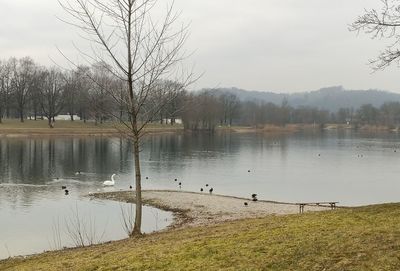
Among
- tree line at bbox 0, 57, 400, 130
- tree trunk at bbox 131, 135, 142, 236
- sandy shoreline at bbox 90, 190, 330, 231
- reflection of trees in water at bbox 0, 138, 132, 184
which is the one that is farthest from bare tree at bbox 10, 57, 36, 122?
tree trunk at bbox 131, 135, 142, 236

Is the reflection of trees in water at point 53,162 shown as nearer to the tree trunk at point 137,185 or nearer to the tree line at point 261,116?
the tree trunk at point 137,185

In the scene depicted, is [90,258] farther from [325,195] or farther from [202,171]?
[202,171]

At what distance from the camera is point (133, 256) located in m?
9.51

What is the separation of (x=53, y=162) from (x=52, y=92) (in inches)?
2313

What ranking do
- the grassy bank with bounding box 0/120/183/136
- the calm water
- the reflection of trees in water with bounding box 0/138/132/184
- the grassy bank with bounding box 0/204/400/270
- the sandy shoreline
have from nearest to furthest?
the grassy bank with bounding box 0/204/400/270 < the calm water < the sandy shoreline < the reflection of trees in water with bounding box 0/138/132/184 < the grassy bank with bounding box 0/120/183/136

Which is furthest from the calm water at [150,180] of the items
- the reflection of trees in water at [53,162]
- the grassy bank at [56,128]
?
the grassy bank at [56,128]

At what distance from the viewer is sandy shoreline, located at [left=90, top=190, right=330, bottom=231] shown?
24.2 meters

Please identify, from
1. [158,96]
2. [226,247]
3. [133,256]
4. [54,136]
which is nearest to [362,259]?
[226,247]

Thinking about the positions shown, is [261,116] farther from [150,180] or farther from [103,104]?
[103,104]

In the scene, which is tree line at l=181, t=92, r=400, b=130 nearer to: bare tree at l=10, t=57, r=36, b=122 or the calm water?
bare tree at l=10, t=57, r=36, b=122

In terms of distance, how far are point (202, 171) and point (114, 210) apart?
21.2 m

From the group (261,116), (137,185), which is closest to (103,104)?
(137,185)

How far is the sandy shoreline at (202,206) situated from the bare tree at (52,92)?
7584 centimetres

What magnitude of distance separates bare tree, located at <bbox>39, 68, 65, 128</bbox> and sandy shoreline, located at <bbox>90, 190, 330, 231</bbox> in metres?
75.8
